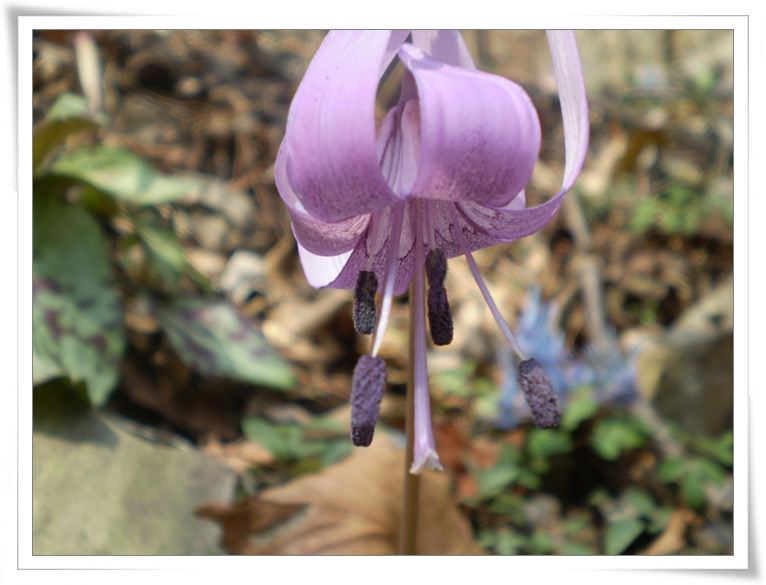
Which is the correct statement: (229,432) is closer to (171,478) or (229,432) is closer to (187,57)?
(171,478)

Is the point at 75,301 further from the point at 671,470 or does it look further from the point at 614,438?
the point at 671,470

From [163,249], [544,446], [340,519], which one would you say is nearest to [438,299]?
[340,519]

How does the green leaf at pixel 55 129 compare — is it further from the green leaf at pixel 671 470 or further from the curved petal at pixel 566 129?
the green leaf at pixel 671 470

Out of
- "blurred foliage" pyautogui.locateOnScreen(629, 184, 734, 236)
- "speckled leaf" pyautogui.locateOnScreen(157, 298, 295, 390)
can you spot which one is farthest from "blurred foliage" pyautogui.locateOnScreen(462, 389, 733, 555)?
"blurred foliage" pyautogui.locateOnScreen(629, 184, 734, 236)

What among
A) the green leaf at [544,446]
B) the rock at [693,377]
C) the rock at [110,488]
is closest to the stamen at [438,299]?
the rock at [110,488]

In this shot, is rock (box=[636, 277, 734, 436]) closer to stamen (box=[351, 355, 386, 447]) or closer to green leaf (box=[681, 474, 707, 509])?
green leaf (box=[681, 474, 707, 509])

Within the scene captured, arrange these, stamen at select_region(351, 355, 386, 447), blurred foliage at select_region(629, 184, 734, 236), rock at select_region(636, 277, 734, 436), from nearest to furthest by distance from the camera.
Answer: stamen at select_region(351, 355, 386, 447) → rock at select_region(636, 277, 734, 436) → blurred foliage at select_region(629, 184, 734, 236)

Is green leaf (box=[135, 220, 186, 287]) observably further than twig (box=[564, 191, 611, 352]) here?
No

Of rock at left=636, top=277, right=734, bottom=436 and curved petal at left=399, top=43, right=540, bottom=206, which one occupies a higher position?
curved petal at left=399, top=43, right=540, bottom=206
